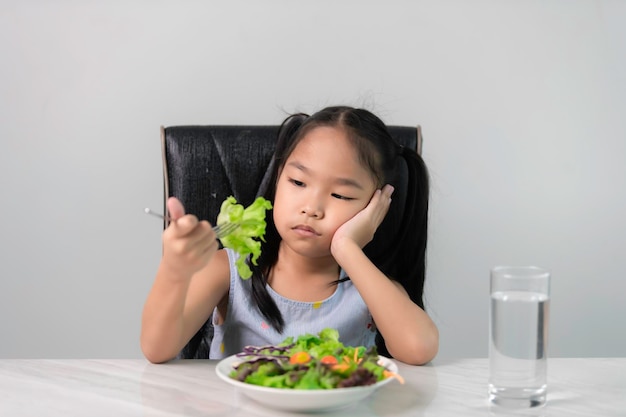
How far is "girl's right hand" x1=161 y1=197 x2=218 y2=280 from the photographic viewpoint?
1.14m

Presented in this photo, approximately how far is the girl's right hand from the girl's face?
0.39 meters

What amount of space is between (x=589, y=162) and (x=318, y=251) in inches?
56.5

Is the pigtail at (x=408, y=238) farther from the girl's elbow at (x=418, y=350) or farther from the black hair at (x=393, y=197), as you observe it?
the girl's elbow at (x=418, y=350)

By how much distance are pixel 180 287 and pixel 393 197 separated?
25.7 inches

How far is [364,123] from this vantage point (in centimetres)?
177

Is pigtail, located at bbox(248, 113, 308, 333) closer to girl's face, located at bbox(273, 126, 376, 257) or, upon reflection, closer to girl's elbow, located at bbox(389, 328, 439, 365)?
girl's face, located at bbox(273, 126, 376, 257)

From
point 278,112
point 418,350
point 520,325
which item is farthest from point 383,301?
point 278,112

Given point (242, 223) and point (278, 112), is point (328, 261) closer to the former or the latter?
point (242, 223)

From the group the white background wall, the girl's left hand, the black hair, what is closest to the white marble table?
the girl's left hand

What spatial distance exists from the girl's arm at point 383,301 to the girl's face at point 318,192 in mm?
29

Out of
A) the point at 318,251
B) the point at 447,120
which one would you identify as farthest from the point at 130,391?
the point at 447,120

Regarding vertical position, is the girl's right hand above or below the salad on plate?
above

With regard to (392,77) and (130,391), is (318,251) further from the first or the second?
(392,77)

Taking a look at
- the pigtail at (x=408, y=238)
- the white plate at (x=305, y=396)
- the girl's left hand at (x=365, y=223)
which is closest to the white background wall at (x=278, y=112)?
the pigtail at (x=408, y=238)
